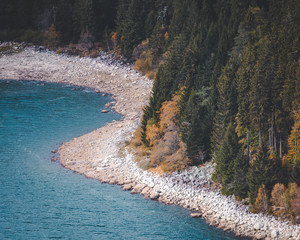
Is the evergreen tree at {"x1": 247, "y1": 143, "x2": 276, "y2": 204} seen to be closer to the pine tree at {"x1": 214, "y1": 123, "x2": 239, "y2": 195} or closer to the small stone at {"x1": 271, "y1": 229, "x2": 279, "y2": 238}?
the pine tree at {"x1": 214, "y1": 123, "x2": 239, "y2": 195}

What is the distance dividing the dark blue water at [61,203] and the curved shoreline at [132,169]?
5.21 feet

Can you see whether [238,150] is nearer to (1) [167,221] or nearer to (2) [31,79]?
(1) [167,221]

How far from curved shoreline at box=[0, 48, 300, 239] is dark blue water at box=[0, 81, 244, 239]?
159 cm

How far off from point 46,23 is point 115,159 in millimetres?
74091

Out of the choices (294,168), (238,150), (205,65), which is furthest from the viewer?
(205,65)

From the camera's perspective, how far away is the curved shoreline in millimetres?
43938

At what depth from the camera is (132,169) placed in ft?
186

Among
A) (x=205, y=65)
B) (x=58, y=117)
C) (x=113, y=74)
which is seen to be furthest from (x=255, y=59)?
(x=113, y=74)

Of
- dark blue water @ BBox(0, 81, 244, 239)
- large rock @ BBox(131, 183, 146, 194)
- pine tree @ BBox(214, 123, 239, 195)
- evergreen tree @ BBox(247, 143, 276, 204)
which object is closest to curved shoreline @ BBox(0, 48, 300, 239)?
large rock @ BBox(131, 183, 146, 194)

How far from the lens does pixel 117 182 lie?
54.2 metres

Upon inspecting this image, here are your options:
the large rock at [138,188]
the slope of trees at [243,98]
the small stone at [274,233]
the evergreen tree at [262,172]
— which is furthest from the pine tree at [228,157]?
the large rock at [138,188]

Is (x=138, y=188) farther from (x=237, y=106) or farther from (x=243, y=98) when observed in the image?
(x=243, y=98)

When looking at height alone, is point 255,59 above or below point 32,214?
above

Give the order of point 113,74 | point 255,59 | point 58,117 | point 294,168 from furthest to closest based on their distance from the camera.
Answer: point 113,74, point 58,117, point 255,59, point 294,168
